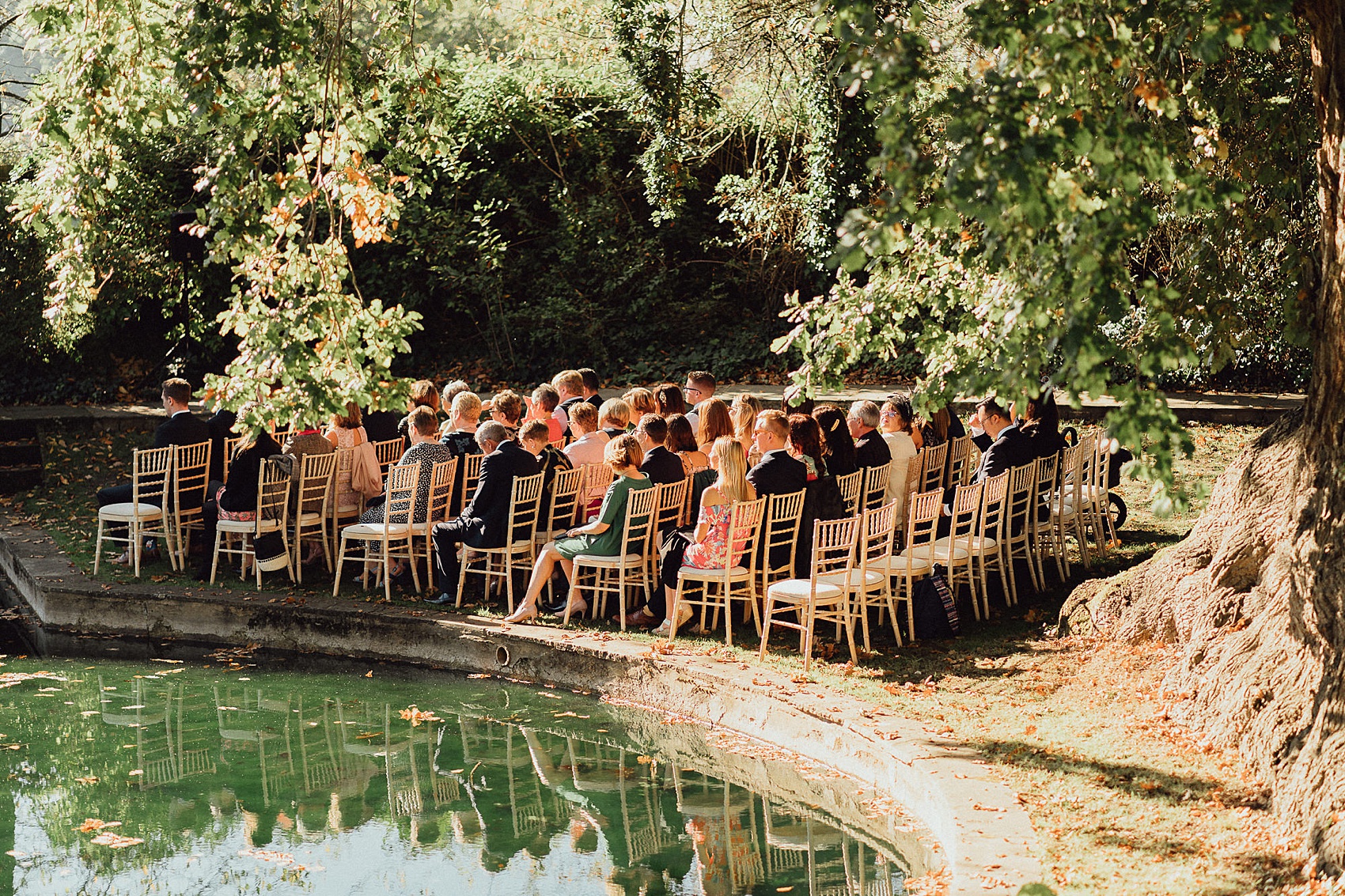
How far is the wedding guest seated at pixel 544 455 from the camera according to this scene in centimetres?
1031

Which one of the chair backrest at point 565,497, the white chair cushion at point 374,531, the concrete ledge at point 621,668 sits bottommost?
the concrete ledge at point 621,668

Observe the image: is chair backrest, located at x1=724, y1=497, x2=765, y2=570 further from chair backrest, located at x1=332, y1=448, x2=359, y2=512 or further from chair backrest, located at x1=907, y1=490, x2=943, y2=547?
chair backrest, located at x1=332, y1=448, x2=359, y2=512

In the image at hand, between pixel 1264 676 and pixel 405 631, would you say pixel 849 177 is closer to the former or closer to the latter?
pixel 405 631

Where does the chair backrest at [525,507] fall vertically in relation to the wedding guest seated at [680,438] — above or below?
below

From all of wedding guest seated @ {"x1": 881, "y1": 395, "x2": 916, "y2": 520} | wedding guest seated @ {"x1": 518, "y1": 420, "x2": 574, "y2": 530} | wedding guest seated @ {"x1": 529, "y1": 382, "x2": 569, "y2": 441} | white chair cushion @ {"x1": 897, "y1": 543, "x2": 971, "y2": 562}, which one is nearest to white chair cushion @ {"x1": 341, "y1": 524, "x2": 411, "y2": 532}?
wedding guest seated @ {"x1": 518, "y1": 420, "x2": 574, "y2": 530}

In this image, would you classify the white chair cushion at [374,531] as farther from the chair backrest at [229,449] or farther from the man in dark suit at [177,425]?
the man in dark suit at [177,425]

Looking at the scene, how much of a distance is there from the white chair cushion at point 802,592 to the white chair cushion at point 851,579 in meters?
0.06

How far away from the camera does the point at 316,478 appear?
11172 millimetres

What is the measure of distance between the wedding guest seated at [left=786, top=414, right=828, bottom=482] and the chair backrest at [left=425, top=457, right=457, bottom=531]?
2922 mm

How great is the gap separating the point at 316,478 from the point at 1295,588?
757cm

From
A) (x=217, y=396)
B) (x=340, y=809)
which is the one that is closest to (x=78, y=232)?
(x=217, y=396)

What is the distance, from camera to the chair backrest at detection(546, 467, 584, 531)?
10305 mm

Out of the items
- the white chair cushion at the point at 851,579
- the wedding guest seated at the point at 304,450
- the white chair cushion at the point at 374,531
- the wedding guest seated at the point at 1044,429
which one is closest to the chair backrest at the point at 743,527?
the white chair cushion at the point at 851,579

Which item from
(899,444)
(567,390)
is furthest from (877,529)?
(567,390)
